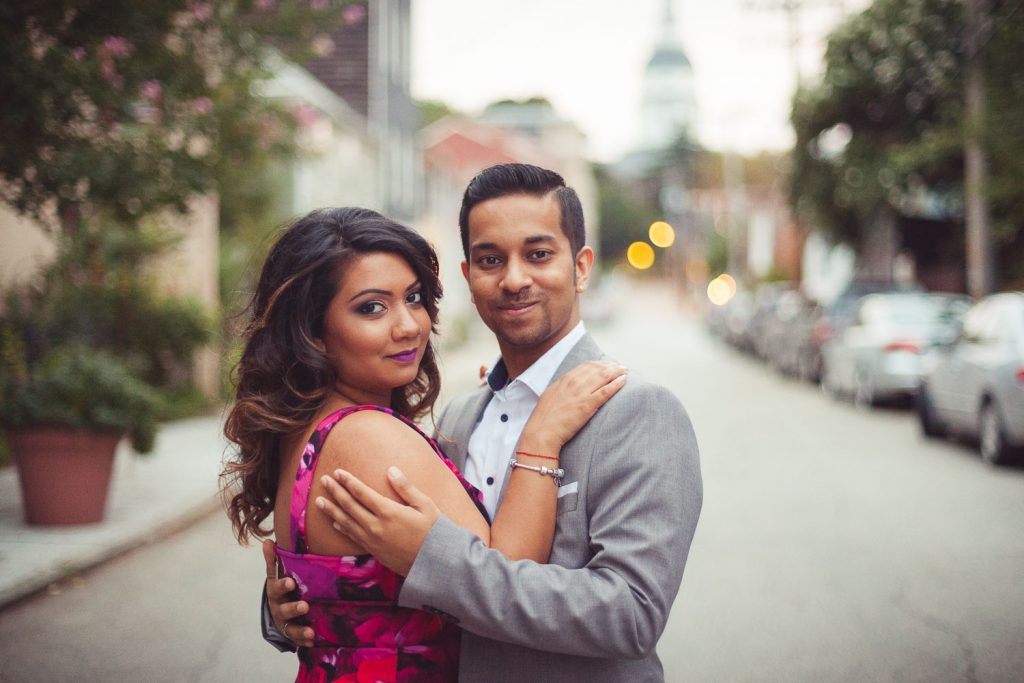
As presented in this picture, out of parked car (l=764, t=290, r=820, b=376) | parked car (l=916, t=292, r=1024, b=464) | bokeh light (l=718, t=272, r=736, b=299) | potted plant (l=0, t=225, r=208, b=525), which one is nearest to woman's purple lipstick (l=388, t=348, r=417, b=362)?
potted plant (l=0, t=225, r=208, b=525)

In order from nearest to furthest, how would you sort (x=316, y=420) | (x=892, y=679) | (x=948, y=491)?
(x=316, y=420) < (x=892, y=679) < (x=948, y=491)

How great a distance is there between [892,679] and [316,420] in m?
3.54

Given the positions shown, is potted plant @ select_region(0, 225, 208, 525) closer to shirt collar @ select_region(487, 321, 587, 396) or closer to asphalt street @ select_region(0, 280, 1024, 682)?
asphalt street @ select_region(0, 280, 1024, 682)

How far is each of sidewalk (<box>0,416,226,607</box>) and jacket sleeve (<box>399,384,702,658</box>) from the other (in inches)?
189

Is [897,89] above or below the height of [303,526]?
above

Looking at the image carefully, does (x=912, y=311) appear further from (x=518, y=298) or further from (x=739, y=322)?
(x=739, y=322)

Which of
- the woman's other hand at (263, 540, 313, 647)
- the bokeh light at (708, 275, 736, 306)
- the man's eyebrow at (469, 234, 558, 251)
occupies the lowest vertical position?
the woman's other hand at (263, 540, 313, 647)

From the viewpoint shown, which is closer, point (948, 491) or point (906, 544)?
point (906, 544)

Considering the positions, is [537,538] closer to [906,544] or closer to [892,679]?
[892,679]

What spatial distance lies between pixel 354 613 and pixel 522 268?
0.88 m

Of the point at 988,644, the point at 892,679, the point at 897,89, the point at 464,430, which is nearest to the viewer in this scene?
the point at 464,430

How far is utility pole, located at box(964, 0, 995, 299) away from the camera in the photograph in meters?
16.4

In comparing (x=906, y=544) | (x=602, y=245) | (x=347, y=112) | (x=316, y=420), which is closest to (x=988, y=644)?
(x=906, y=544)

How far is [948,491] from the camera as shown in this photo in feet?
31.3
